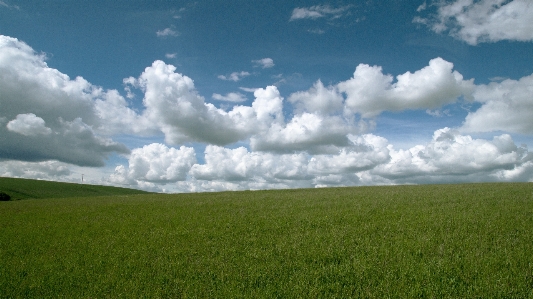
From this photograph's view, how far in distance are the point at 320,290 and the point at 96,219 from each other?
762 inches

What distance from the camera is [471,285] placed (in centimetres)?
752

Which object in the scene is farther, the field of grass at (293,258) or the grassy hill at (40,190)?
the grassy hill at (40,190)

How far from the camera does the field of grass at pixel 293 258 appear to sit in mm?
Result: 7855

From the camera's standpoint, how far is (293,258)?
32.8 ft

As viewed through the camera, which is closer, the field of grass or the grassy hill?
the field of grass

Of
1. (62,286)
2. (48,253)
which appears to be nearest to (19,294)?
(62,286)

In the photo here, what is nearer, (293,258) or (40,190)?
(293,258)

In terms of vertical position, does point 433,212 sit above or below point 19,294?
above

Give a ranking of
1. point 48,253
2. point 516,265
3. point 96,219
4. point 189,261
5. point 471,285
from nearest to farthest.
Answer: point 471,285, point 516,265, point 189,261, point 48,253, point 96,219

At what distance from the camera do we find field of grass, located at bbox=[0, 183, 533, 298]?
786 cm

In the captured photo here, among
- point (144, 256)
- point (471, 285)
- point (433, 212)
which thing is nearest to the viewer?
point (471, 285)

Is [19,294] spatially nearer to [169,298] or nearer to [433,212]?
[169,298]

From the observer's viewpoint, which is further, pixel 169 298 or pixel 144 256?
pixel 144 256

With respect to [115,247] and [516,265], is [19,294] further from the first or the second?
[516,265]
